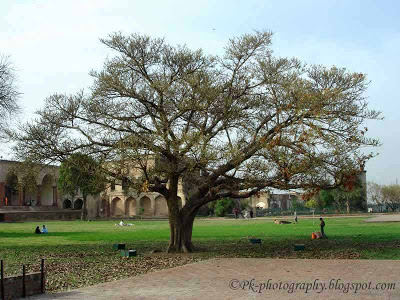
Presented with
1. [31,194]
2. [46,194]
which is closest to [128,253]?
[31,194]

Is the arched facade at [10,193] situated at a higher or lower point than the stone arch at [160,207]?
higher

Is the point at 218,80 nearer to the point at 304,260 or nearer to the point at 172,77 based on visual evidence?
the point at 172,77

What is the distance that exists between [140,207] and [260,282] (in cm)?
7088

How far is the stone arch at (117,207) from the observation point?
84.8 meters

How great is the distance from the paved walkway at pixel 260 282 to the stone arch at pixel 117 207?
69.5 metres

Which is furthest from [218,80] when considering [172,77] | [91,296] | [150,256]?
[91,296]

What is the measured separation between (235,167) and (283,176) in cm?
173

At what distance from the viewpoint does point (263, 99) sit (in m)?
20.3

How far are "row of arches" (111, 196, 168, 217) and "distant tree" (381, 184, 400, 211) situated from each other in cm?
4043

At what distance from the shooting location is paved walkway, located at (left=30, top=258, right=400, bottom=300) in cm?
1086

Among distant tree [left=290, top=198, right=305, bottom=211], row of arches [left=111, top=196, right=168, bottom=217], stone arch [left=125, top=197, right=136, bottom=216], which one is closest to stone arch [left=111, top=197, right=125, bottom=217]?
row of arches [left=111, top=196, right=168, bottom=217]

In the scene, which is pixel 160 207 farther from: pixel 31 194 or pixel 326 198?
pixel 326 198

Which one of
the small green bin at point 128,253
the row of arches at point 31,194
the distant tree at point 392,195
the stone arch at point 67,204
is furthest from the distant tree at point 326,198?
the small green bin at point 128,253

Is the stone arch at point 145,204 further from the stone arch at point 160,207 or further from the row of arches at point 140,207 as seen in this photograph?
the stone arch at point 160,207
